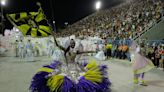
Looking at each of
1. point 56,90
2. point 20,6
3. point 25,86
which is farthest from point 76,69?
point 20,6

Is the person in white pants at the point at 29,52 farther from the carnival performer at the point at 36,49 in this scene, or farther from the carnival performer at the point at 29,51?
the carnival performer at the point at 36,49

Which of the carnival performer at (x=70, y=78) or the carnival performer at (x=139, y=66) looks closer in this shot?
the carnival performer at (x=70, y=78)

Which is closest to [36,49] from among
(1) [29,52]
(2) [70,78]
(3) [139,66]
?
(1) [29,52]

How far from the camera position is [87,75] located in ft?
22.3

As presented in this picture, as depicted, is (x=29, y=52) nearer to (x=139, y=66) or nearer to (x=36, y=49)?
(x=36, y=49)

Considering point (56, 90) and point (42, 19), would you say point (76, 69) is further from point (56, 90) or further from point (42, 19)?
point (42, 19)

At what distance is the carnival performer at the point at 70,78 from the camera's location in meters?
6.38

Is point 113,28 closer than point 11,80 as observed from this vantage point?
No

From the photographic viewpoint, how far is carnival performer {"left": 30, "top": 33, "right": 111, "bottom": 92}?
20.9ft

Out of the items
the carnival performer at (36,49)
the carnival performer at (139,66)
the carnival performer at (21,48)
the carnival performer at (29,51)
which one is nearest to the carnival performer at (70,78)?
the carnival performer at (139,66)

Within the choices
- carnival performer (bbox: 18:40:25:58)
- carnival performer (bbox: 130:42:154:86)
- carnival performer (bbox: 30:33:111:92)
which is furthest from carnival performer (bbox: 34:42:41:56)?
carnival performer (bbox: 30:33:111:92)

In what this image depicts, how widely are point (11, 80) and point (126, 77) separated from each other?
486cm

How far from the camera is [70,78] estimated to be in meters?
6.55

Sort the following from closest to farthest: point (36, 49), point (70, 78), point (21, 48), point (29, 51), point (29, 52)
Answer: point (70, 78) < point (29, 52) < point (29, 51) < point (21, 48) < point (36, 49)
